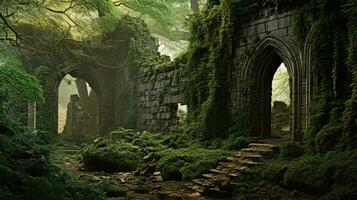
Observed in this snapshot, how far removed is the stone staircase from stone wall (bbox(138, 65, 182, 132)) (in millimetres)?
5554

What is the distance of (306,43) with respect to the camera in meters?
9.54

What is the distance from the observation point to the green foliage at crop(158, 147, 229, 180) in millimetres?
9445

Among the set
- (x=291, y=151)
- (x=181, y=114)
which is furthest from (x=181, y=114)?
(x=291, y=151)

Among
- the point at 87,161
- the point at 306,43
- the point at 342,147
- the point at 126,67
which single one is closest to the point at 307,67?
the point at 306,43

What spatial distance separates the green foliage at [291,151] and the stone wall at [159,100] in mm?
6373

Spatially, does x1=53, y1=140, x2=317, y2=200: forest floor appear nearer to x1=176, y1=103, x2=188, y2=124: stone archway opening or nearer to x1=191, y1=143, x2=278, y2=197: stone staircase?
x1=191, y1=143, x2=278, y2=197: stone staircase

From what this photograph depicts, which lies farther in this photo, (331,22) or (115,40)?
(115,40)

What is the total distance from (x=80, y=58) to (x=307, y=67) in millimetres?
13153

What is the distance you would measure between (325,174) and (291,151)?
2367mm

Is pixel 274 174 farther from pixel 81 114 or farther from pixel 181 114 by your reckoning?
pixel 81 114

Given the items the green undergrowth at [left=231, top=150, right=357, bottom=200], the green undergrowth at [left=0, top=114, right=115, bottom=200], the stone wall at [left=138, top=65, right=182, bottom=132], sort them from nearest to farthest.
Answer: the green undergrowth at [left=0, top=114, right=115, bottom=200] → the green undergrowth at [left=231, top=150, right=357, bottom=200] → the stone wall at [left=138, top=65, right=182, bottom=132]

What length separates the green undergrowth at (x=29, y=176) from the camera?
5.13 metres

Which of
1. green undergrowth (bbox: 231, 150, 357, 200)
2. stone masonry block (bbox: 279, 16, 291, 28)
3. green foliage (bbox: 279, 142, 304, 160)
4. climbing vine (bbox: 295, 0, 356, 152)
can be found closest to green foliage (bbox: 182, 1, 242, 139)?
stone masonry block (bbox: 279, 16, 291, 28)

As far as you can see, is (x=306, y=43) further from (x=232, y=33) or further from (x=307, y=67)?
(x=232, y=33)
